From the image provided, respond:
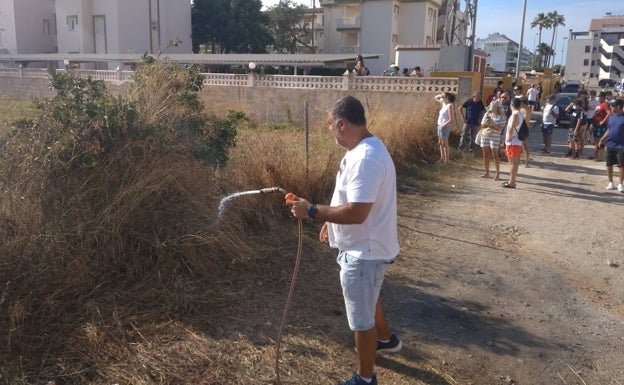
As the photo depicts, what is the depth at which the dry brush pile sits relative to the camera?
132 inches

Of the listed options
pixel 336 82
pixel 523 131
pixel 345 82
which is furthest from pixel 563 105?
pixel 523 131

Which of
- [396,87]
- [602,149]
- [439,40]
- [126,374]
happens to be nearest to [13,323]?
[126,374]

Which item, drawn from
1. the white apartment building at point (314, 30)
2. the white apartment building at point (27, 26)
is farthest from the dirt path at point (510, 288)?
the white apartment building at point (314, 30)

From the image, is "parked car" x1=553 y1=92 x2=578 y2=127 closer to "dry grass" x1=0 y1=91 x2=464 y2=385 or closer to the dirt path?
the dirt path

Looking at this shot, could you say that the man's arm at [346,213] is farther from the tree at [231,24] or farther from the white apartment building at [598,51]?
the white apartment building at [598,51]

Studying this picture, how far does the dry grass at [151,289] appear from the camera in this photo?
3.33 meters

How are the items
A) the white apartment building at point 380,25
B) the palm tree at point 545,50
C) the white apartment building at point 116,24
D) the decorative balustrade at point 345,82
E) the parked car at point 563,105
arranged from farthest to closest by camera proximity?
the palm tree at point 545,50
the white apartment building at point 380,25
the white apartment building at point 116,24
the parked car at point 563,105
the decorative balustrade at point 345,82

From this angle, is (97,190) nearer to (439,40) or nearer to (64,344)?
(64,344)

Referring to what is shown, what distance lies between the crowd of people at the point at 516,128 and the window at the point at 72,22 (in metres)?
46.7

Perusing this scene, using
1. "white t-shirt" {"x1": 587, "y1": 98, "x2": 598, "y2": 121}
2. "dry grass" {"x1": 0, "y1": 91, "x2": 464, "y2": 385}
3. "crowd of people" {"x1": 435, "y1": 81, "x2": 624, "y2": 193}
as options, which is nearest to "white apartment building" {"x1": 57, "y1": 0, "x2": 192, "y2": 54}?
"crowd of people" {"x1": 435, "y1": 81, "x2": 624, "y2": 193}

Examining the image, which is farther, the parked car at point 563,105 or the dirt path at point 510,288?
the parked car at point 563,105

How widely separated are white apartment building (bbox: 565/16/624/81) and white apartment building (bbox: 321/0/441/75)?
55302mm

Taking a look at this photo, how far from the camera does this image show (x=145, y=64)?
6117mm

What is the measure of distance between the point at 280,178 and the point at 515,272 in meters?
3.02
